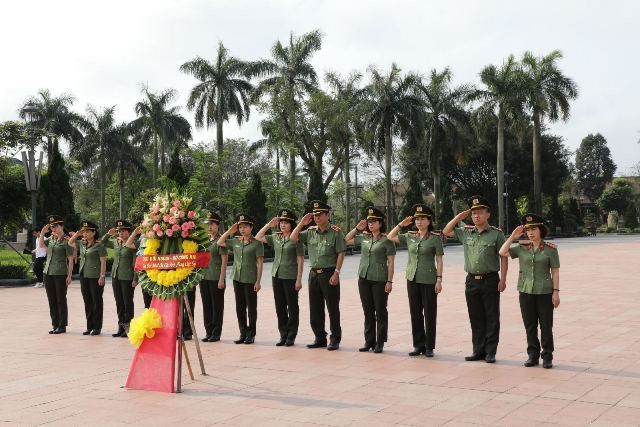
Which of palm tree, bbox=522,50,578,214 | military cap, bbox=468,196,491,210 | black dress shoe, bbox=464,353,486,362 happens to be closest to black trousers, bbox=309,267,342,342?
black dress shoe, bbox=464,353,486,362

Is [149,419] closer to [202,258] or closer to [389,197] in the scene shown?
[202,258]

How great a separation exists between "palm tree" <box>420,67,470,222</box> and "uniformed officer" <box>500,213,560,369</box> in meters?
38.9

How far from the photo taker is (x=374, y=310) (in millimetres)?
8906

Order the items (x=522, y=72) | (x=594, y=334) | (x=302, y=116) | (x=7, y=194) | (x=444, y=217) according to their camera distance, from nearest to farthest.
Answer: (x=594, y=334) < (x=7, y=194) < (x=302, y=116) < (x=522, y=72) < (x=444, y=217)

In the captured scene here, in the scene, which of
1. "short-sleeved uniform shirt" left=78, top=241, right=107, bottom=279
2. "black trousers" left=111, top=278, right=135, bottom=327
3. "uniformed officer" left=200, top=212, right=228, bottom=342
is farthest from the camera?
"short-sleeved uniform shirt" left=78, top=241, right=107, bottom=279

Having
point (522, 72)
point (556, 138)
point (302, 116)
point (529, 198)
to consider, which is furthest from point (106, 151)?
point (556, 138)

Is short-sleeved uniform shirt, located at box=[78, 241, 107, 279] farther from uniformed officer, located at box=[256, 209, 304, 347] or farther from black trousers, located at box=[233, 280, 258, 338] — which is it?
→ uniformed officer, located at box=[256, 209, 304, 347]

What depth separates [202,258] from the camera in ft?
23.9

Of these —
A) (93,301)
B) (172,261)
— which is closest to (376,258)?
(172,261)

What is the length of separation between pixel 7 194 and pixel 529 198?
1656 inches

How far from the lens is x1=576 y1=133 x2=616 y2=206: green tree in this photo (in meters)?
102

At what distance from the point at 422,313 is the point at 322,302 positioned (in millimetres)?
1315

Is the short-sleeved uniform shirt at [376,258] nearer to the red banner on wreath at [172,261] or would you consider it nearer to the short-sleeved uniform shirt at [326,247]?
the short-sleeved uniform shirt at [326,247]

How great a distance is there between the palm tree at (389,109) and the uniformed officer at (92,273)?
106 ft
